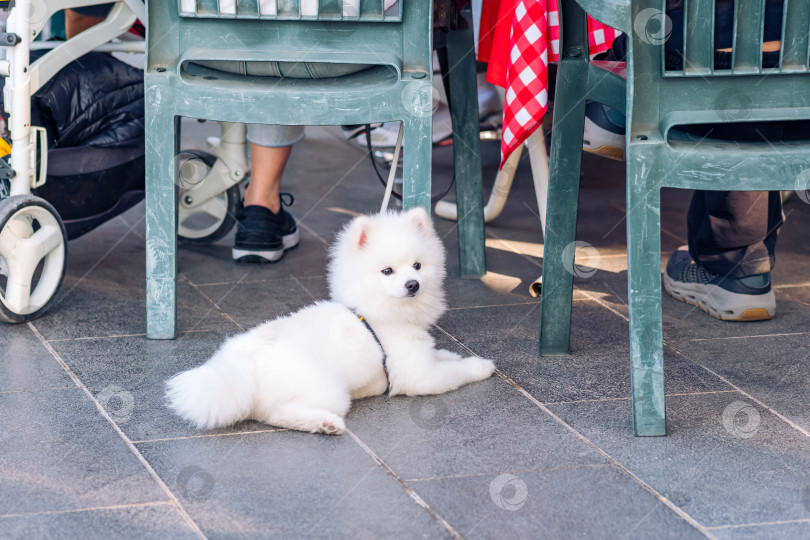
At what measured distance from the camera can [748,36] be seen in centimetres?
186

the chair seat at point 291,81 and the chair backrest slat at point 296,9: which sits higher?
the chair backrest slat at point 296,9

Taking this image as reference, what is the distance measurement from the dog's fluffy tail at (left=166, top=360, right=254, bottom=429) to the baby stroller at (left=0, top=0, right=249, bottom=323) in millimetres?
712

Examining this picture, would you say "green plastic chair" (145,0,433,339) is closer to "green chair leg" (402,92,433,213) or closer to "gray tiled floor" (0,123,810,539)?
"green chair leg" (402,92,433,213)

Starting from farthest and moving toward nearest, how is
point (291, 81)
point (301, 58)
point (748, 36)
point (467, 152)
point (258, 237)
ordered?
point (258, 237)
point (467, 152)
point (291, 81)
point (301, 58)
point (748, 36)

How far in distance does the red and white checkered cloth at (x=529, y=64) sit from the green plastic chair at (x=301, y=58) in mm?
271

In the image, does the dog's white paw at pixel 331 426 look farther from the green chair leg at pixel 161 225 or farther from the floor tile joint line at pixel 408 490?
the green chair leg at pixel 161 225

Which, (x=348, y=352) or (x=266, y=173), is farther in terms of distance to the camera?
(x=266, y=173)

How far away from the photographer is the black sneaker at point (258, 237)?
10.3 feet

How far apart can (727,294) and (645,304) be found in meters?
0.88

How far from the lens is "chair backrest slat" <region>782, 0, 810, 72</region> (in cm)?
186

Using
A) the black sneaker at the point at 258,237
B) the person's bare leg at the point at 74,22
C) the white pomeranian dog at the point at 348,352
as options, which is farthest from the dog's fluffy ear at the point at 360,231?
the person's bare leg at the point at 74,22

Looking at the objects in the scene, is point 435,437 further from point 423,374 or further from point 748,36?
point 748,36

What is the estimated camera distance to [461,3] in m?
2.91

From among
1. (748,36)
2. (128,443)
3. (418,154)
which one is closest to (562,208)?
(418,154)
